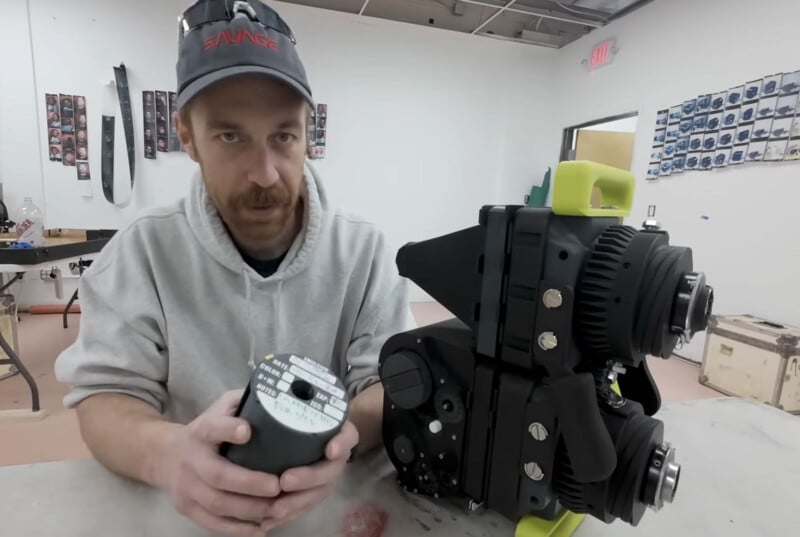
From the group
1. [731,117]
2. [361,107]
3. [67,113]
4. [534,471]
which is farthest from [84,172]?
[731,117]

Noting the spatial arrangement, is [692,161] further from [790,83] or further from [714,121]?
[790,83]

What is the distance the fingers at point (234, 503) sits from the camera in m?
0.42

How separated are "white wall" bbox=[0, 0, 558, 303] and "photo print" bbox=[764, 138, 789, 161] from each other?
2.02 m

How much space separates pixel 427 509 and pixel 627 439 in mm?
272

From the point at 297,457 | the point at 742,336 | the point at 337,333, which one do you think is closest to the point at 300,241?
the point at 337,333

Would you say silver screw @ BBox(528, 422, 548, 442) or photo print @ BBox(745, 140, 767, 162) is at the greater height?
photo print @ BBox(745, 140, 767, 162)

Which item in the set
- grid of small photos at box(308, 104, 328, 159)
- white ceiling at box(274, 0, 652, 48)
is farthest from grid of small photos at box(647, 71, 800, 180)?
grid of small photos at box(308, 104, 328, 159)

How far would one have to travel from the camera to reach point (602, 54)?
378 cm

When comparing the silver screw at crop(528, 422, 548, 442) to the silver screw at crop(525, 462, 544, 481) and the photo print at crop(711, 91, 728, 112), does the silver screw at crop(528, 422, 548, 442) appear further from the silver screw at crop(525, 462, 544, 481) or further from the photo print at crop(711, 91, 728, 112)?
the photo print at crop(711, 91, 728, 112)

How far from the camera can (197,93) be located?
0.68 m

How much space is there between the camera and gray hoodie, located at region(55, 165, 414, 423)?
709mm

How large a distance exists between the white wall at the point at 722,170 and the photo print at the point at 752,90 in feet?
0.16

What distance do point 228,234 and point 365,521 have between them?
53 cm

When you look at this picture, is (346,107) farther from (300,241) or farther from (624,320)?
(624,320)
